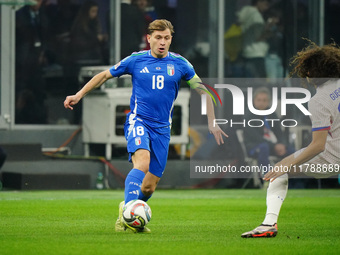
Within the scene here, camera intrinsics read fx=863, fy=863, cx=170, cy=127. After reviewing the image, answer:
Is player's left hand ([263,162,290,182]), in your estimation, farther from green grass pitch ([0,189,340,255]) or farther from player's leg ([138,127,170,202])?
player's leg ([138,127,170,202])

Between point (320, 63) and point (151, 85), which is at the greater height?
point (320, 63)

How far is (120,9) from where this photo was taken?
2036 centimetres

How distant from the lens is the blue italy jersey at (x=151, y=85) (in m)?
9.19

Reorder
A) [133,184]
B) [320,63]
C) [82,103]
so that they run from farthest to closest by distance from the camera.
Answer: [82,103] → [133,184] → [320,63]

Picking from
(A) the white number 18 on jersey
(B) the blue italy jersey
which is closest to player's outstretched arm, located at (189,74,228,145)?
(B) the blue italy jersey

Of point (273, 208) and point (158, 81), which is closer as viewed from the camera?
point (273, 208)

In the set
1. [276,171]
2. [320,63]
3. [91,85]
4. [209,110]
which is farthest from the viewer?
[209,110]

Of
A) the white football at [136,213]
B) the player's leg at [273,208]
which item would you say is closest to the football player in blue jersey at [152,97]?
the white football at [136,213]

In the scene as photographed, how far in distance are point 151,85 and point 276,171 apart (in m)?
1.85

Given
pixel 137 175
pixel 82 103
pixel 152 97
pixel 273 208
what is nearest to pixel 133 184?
pixel 137 175

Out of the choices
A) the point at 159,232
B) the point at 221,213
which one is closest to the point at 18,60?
the point at 221,213

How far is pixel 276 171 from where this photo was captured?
8.15 meters

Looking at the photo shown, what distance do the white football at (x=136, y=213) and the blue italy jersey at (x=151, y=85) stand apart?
0.97 metres

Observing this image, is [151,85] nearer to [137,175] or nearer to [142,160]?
[142,160]
